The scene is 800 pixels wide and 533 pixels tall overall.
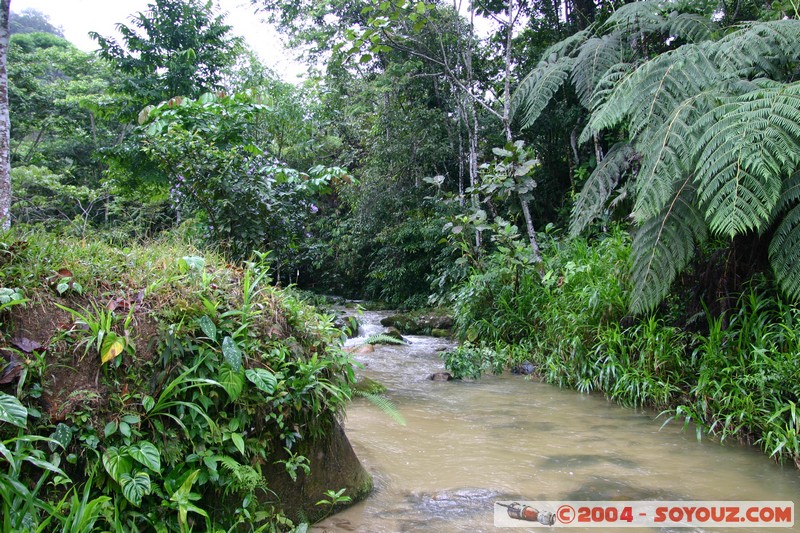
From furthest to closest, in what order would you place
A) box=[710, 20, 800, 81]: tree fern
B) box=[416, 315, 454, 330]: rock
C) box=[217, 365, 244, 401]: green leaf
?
box=[416, 315, 454, 330]: rock
box=[710, 20, 800, 81]: tree fern
box=[217, 365, 244, 401]: green leaf

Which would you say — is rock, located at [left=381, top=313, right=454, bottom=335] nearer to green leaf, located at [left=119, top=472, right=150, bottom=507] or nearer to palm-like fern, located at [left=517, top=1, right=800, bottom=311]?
palm-like fern, located at [left=517, top=1, right=800, bottom=311]

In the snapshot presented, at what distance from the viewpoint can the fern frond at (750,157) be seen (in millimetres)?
2682

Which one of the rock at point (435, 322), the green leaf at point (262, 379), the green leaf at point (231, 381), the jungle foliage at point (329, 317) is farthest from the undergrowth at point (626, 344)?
the green leaf at point (231, 381)

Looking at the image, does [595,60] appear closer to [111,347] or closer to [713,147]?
[713,147]

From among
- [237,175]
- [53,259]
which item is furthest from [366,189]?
[53,259]

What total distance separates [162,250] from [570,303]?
410 cm

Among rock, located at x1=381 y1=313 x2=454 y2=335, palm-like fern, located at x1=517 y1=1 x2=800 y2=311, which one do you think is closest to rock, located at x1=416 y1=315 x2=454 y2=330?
rock, located at x1=381 y1=313 x2=454 y2=335

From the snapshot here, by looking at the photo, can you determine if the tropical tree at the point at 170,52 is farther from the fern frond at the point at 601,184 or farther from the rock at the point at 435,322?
the fern frond at the point at 601,184

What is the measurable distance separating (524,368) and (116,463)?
14.9ft

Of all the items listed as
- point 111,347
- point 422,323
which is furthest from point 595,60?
point 111,347

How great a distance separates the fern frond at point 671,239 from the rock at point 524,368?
218 centimetres

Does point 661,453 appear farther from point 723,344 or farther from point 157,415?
point 157,415

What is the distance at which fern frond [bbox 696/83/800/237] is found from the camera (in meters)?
2.68

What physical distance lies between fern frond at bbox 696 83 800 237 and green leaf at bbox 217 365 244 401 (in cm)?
251
